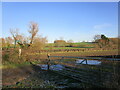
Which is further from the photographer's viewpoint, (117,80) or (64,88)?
(64,88)

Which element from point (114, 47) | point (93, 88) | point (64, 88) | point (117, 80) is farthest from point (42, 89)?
point (114, 47)

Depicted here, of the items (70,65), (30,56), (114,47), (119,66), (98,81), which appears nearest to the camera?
(119,66)

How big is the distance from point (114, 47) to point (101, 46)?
3518 mm

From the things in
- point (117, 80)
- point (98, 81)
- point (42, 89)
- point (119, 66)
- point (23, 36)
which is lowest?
point (42, 89)

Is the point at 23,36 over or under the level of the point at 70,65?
over

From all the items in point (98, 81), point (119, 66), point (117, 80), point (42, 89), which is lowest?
point (42, 89)

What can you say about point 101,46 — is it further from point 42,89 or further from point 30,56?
point 42,89

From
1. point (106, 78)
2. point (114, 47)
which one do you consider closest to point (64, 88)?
point (106, 78)

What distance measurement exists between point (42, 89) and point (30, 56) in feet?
28.4

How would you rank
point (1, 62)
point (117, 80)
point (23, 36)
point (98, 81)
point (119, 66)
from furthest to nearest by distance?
point (23, 36) < point (1, 62) < point (98, 81) < point (119, 66) < point (117, 80)

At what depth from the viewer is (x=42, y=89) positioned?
465 cm

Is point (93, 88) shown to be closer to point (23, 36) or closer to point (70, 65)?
point (70, 65)

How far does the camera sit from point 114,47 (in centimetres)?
3256

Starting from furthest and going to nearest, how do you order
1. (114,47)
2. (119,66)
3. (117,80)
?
(114,47), (119,66), (117,80)
